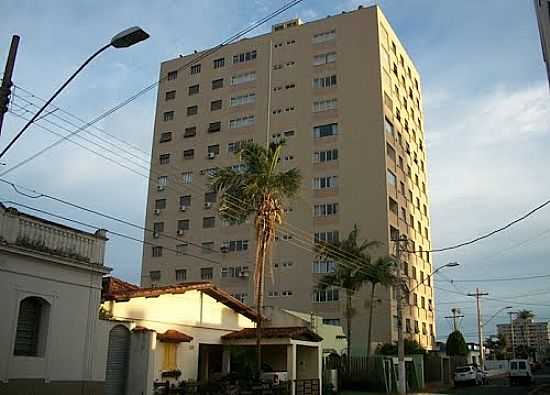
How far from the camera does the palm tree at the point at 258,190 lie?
27.0 metres

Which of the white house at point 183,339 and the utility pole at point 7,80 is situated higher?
the utility pole at point 7,80

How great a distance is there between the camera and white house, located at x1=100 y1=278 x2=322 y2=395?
24.2m

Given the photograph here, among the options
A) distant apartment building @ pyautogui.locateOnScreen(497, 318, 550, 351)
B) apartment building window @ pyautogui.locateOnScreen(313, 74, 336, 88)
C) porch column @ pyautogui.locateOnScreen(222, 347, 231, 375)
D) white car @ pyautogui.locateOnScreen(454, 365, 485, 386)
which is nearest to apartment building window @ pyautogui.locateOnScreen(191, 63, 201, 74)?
apartment building window @ pyautogui.locateOnScreen(313, 74, 336, 88)

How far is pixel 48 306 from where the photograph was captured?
19.7 metres

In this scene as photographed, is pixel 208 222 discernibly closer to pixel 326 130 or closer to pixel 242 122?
pixel 242 122

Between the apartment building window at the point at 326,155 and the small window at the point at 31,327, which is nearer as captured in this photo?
the small window at the point at 31,327

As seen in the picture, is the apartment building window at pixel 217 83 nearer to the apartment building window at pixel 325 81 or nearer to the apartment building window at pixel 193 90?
the apartment building window at pixel 193 90

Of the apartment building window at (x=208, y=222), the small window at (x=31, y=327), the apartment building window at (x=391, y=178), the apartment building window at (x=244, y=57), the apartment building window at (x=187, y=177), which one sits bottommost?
the small window at (x=31, y=327)

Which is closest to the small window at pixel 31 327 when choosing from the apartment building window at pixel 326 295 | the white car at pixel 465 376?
the apartment building window at pixel 326 295

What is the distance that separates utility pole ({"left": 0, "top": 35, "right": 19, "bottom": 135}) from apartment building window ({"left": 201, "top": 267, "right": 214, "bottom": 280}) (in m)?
49.9

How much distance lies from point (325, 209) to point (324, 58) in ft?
54.1

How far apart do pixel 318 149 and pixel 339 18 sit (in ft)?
49.0

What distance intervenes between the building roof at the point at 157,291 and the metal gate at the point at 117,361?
1288 mm

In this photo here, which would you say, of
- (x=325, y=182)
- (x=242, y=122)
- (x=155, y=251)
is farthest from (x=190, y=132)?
(x=325, y=182)
